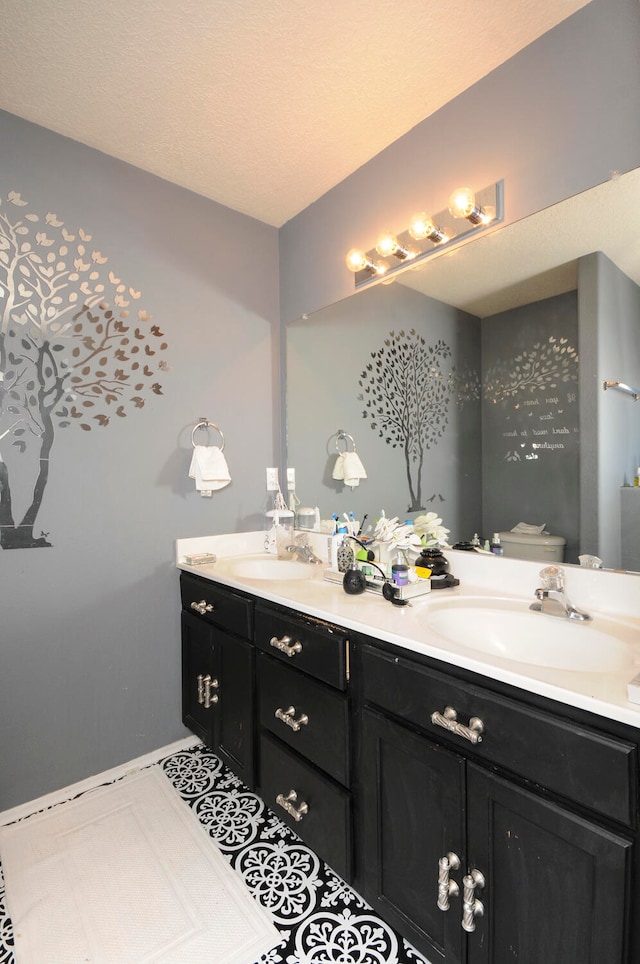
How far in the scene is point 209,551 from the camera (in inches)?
84.4

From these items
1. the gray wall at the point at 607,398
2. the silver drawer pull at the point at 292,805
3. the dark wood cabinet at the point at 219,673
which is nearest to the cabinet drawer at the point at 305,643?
the dark wood cabinet at the point at 219,673

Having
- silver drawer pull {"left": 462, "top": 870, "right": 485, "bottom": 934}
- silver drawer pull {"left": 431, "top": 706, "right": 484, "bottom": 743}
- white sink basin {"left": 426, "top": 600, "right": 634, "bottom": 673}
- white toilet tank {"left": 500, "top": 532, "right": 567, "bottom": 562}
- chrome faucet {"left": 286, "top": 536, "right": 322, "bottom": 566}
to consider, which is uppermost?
white toilet tank {"left": 500, "top": 532, "right": 567, "bottom": 562}

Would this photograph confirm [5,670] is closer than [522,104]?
No

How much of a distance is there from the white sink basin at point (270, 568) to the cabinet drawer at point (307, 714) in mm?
530

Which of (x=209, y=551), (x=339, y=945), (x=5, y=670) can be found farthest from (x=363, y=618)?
(x=5, y=670)

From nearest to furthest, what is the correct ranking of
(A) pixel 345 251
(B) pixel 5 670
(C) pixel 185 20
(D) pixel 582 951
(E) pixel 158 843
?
(D) pixel 582 951
(C) pixel 185 20
(E) pixel 158 843
(B) pixel 5 670
(A) pixel 345 251

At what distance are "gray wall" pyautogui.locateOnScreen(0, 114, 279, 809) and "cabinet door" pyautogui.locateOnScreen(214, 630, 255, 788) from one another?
0.40 metres

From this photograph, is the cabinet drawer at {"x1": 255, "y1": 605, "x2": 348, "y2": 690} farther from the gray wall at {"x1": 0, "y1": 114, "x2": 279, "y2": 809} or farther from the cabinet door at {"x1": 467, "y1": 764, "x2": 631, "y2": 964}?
the gray wall at {"x1": 0, "y1": 114, "x2": 279, "y2": 809}

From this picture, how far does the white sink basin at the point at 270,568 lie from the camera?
6.70 feet

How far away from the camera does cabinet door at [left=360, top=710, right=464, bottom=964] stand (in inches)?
39.0

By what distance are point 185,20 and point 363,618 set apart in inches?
68.8

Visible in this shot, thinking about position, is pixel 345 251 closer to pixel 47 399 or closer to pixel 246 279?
pixel 246 279

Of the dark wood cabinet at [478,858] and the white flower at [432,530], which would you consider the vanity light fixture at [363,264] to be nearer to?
the white flower at [432,530]

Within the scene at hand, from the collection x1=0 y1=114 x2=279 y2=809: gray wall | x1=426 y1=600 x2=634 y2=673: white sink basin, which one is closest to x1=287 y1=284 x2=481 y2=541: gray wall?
x1=0 y1=114 x2=279 y2=809: gray wall
